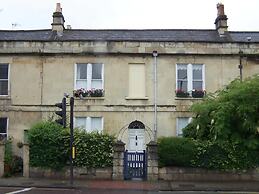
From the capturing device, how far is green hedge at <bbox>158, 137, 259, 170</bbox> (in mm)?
20041

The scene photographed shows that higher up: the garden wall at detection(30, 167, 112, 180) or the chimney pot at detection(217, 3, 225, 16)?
the chimney pot at detection(217, 3, 225, 16)

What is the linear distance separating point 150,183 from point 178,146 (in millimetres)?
2392

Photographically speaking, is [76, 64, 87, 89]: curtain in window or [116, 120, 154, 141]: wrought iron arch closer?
[116, 120, 154, 141]: wrought iron arch

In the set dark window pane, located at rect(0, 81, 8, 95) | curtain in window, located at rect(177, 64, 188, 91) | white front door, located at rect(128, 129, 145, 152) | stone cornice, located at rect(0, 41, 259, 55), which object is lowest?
white front door, located at rect(128, 129, 145, 152)

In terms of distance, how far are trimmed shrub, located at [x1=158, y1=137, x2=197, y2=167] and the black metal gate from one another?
83cm

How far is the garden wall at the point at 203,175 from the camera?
20.0 m

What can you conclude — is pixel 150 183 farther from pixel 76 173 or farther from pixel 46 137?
pixel 46 137

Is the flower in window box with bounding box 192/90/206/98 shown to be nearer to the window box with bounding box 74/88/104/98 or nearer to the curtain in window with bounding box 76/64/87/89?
the window box with bounding box 74/88/104/98

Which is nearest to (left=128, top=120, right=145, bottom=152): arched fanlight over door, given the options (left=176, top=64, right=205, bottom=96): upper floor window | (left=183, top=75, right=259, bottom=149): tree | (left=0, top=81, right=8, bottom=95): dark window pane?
(left=176, top=64, right=205, bottom=96): upper floor window

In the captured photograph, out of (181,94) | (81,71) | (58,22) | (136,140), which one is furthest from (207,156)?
(58,22)

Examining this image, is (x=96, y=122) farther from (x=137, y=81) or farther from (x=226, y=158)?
(x=226, y=158)

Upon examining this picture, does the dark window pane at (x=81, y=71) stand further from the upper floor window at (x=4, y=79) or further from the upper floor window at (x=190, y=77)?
the upper floor window at (x=190, y=77)

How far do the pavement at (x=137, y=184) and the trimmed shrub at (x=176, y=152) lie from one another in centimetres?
110

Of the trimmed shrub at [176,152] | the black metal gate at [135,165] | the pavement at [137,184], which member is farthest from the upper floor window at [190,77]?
the pavement at [137,184]
